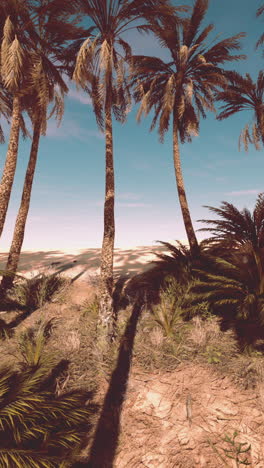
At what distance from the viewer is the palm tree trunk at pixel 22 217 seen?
769 centimetres

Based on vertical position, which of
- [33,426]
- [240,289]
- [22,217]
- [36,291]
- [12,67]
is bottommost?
[33,426]

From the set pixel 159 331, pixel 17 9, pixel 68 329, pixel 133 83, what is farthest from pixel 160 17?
pixel 68 329

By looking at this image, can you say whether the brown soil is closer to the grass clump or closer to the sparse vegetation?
the sparse vegetation

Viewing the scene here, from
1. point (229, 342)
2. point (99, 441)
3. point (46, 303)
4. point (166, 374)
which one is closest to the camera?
point (99, 441)

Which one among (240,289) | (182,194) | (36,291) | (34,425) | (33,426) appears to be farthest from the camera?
(182,194)

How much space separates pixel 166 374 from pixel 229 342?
1.73 metres

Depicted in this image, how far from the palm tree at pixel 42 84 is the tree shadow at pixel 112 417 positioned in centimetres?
449

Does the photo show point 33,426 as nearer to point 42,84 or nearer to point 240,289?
point 240,289

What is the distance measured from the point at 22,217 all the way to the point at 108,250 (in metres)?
3.55

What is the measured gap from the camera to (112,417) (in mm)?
4102

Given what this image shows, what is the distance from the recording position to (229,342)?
5379 millimetres

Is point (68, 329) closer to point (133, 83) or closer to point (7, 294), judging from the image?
point (7, 294)

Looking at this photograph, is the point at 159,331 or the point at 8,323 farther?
the point at 8,323

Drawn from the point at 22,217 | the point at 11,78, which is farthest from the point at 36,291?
the point at 11,78
